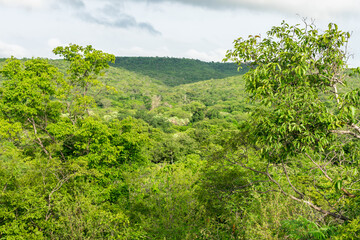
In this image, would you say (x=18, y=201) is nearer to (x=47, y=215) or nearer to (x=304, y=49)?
(x=47, y=215)

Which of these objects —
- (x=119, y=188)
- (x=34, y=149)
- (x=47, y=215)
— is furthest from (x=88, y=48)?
(x=47, y=215)

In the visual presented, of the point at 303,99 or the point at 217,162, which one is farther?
the point at 217,162

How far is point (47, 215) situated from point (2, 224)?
189 centimetres

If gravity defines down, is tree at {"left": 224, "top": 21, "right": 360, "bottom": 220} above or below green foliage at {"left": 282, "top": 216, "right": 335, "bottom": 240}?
above

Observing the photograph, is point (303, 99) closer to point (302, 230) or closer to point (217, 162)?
point (302, 230)

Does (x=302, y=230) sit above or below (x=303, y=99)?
below

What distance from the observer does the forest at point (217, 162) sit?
20.1 feet

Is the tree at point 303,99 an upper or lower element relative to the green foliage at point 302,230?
upper

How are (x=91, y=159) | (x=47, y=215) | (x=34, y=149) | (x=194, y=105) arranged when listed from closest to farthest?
(x=47, y=215), (x=91, y=159), (x=34, y=149), (x=194, y=105)

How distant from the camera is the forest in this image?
6113mm

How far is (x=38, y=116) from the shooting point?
1625cm

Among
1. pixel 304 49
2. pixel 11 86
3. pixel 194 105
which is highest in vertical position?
pixel 304 49

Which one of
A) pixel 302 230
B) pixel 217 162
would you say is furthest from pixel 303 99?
pixel 217 162

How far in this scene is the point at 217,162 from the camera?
1059 cm
